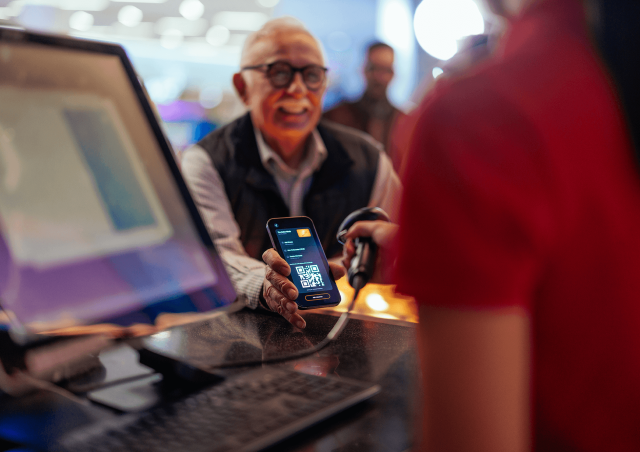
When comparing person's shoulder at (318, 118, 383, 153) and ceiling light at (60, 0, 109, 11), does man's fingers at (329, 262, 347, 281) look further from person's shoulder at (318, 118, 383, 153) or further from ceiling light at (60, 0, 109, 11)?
ceiling light at (60, 0, 109, 11)

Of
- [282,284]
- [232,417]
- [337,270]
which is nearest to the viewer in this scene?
[232,417]

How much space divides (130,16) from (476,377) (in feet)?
27.9

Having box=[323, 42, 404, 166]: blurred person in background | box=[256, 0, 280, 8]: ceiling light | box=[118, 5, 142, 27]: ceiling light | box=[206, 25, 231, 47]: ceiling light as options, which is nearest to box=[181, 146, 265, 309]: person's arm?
box=[323, 42, 404, 166]: blurred person in background

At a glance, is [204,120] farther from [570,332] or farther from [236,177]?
[570,332]

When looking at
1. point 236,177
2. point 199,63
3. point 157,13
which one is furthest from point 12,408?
point 199,63

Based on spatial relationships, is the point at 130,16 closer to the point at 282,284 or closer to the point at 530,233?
the point at 282,284

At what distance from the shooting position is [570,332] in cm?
38

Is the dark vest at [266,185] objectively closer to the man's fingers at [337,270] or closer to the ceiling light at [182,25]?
the man's fingers at [337,270]

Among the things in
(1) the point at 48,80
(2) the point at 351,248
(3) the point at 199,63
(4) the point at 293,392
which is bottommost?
(4) the point at 293,392

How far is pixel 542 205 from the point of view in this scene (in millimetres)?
333

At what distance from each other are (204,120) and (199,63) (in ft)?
4.83

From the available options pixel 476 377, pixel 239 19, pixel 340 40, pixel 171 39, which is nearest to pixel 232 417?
pixel 476 377

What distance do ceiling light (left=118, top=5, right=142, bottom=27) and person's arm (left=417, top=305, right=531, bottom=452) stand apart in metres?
7.99

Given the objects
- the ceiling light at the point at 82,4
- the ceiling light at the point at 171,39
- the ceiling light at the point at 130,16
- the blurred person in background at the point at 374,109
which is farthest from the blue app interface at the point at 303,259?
the ceiling light at the point at 171,39
